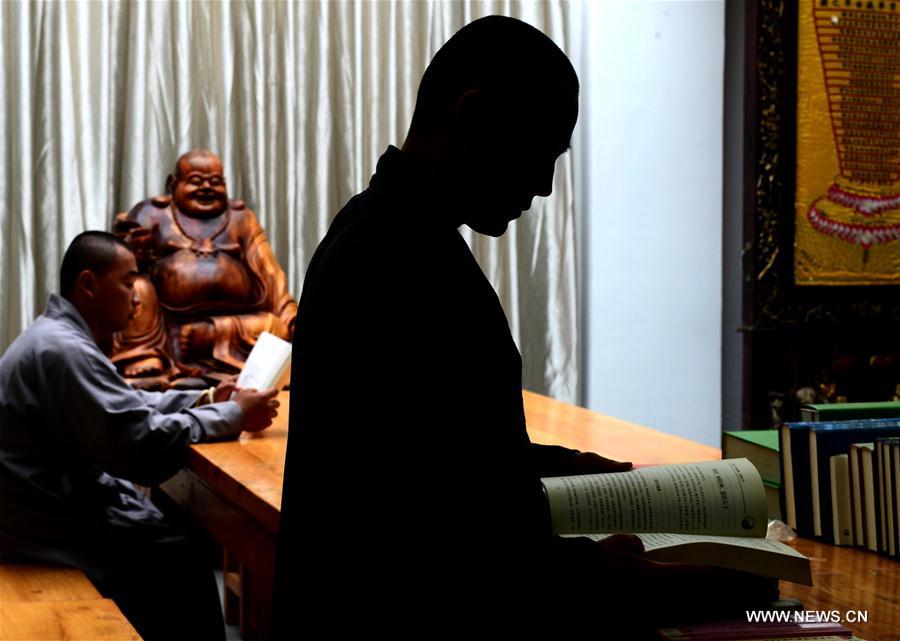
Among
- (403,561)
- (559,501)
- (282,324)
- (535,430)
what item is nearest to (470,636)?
(403,561)

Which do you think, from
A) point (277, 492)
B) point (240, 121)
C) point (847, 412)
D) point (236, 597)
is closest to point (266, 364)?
point (277, 492)

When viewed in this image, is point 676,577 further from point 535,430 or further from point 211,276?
point 211,276

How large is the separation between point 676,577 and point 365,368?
36 cm

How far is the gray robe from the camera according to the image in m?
2.55

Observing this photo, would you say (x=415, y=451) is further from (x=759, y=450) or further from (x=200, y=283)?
(x=200, y=283)

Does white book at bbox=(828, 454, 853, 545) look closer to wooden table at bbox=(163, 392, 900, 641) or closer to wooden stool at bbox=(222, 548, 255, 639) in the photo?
wooden table at bbox=(163, 392, 900, 641)

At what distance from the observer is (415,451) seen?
95cm

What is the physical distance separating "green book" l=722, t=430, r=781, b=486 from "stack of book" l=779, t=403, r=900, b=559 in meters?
0.06

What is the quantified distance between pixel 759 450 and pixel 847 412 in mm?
148

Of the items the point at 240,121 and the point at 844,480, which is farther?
Result: the point at 240,121

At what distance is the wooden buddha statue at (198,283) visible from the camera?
14.8 ft

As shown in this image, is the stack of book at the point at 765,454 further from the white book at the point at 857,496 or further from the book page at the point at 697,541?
the book page at the point at 697,541

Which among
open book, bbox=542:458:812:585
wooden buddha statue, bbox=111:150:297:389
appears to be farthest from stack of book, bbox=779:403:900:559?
wooden buddha statue, bbox=111:150:297:389

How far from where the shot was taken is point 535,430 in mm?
2816
